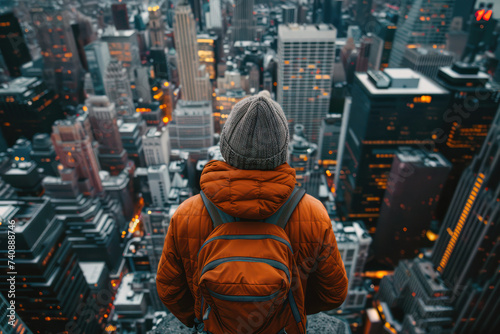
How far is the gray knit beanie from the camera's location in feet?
12.1

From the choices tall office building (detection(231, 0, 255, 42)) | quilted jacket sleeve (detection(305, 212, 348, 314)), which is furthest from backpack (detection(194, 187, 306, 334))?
tall office building (detection(231, 0, 255, 42))

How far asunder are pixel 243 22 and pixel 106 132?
64537 millimetres

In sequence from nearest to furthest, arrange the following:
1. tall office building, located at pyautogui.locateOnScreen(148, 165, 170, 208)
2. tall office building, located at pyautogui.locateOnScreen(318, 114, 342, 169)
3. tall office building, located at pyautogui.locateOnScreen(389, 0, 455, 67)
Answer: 1. tall office building, located at pyautogui.locateOnScreen(148, 165, 170, 208)
2. tall office building, located at pyautogui.locateOnScreen(318, 114, 342, 169)
3. tall office building, located at pyautogui.locateOnScreen(389, 0, 455, 67)

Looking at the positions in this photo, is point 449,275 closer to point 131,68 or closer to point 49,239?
point 49,239

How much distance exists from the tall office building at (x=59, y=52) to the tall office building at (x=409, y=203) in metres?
81.5

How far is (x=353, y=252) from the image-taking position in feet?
122

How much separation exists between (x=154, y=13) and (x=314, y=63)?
6248 cm

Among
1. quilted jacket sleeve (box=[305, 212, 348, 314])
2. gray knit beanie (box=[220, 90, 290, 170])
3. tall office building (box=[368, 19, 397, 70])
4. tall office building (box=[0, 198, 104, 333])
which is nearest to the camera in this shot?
gray knit beanie (box=[220, 90, 290, 170])

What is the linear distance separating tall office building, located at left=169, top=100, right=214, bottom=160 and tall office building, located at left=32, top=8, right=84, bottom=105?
3756 centimetres

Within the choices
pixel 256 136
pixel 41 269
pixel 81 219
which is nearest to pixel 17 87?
pixel 81 219

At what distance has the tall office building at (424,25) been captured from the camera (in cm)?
7569

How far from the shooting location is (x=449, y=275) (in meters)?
40.1

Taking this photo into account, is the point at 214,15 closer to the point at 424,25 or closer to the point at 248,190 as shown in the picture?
the point at 424,25

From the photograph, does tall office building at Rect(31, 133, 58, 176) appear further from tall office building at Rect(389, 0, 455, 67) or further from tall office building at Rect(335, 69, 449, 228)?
tall office building at Rect(389, 0, 455, 67)
